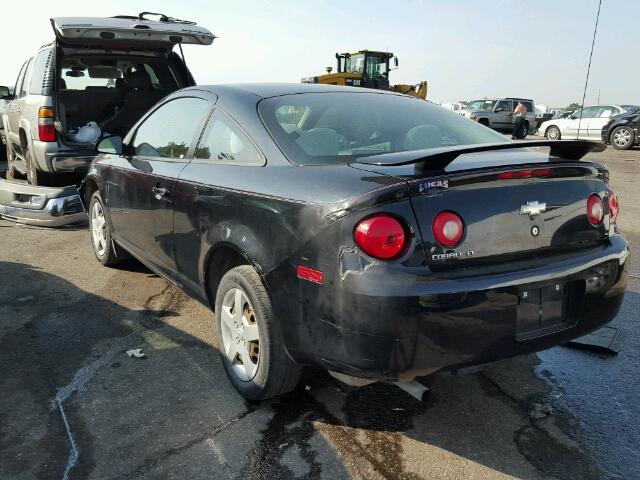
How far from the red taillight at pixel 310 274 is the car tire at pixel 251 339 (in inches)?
12.9

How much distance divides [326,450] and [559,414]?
1.18m

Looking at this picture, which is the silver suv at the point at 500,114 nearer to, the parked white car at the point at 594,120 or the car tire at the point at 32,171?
the parked white car at the point at 594,120

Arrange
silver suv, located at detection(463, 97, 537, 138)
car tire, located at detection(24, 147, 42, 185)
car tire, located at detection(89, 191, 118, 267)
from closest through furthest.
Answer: car tire, located at detection(89, 191, 118, 267) → car tire, located at detection(24, 147, 42, 185) → silver suv, located at detection(463, 97, 537, 138)

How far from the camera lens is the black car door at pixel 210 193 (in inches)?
113

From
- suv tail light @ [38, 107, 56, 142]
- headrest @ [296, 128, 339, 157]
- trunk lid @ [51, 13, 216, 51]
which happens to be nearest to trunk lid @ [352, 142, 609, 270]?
headrest @ [296, 128, 339, 157]

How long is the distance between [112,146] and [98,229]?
1.14 meters

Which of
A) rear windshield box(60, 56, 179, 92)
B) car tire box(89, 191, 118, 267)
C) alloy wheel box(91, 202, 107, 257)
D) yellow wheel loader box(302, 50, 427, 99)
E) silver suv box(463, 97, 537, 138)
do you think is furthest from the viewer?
silver suv box(463, 97, 537, 138)

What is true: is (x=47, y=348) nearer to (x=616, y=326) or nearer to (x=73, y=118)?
(x=616, y=326)

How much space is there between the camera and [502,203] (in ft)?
7.61

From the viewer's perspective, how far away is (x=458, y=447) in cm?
257

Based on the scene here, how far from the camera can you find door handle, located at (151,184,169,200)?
3.53m

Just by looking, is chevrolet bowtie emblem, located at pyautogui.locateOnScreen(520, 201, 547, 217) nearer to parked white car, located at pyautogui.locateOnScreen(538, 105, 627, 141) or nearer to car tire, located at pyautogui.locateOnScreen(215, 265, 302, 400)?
car tire, located at pyautogui.locateOnScreen(215, 265, 302, 400)

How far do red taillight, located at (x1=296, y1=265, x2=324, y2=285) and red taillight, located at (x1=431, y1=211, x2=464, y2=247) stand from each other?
1.56 ft

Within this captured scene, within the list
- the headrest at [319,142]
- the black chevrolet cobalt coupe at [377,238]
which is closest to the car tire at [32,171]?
the black chevrolet cobalt coupe at [377,238]
